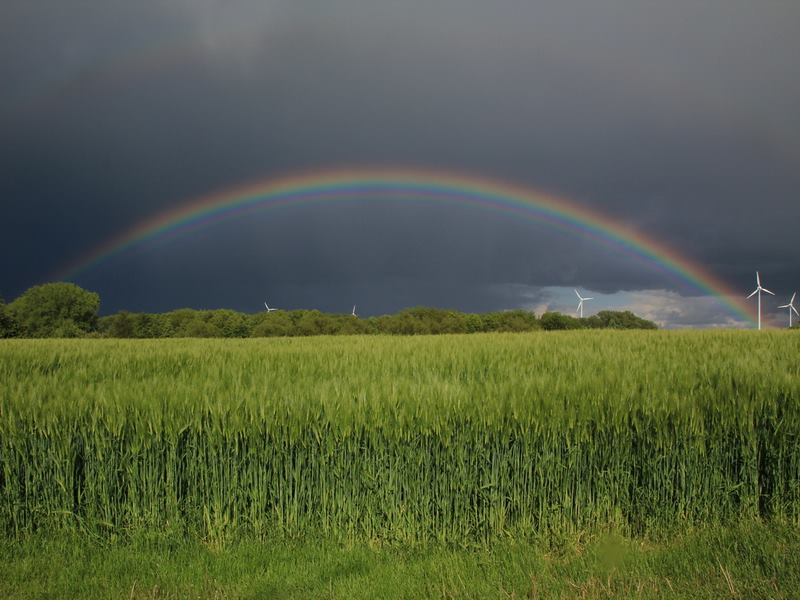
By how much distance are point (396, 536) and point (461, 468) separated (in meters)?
1.11

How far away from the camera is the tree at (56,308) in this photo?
240 ft

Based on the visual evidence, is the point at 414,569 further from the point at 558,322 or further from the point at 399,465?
the point at 558,322

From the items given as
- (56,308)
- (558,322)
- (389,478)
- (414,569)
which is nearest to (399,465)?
(389,478)

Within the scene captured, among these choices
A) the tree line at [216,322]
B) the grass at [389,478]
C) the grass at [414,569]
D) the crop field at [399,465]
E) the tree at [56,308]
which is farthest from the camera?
the tree at [56,308]

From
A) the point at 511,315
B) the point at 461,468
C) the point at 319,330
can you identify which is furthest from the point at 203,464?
the point at 511,315

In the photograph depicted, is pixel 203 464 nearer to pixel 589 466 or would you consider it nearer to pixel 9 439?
pixel 9 439

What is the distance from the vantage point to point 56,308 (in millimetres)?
74875

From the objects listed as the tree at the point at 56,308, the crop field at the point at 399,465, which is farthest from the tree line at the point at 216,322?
the crop field at the point at 399,465

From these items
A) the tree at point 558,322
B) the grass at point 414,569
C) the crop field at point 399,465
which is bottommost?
the grass at point 414,569

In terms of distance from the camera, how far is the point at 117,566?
6078 millimetres

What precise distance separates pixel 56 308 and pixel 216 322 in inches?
1100

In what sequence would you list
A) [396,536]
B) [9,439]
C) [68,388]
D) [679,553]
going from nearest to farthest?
[679,553], [396,536], [9,439], [68,388]

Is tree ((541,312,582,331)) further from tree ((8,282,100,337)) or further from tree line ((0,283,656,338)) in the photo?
tree ((8,282,100,337))

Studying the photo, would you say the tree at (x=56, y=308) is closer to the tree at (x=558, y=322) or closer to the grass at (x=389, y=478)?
the tree at (x=558, y=322)
